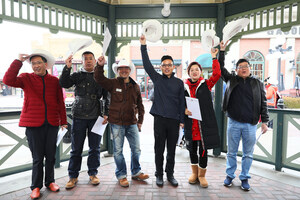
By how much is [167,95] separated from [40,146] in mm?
1778

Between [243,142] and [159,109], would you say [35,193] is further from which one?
[243,142]

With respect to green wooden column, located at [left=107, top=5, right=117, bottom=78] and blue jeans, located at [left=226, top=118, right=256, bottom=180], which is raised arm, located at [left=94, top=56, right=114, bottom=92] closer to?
green wooden column, located at [left=107, top=5, right=117, bottom=78]

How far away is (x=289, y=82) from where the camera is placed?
16469 mm

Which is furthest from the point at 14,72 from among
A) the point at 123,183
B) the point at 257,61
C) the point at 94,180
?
the point at 257,61

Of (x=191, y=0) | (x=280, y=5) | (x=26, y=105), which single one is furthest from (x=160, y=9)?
→ (x=26, y=105)

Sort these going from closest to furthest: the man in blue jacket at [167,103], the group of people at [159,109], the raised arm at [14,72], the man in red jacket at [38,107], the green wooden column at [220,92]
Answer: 1. the raised arm at [14,72]
2. the man in red jacket at [38,107]
3. the group of people at [159,109]
4. the man in blue jacket at [167,103]
5. the green wooden column at [220,92]

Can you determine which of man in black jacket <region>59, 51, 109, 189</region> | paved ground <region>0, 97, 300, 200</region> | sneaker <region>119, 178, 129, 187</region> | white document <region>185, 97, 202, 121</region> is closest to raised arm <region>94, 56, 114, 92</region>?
man in black jacket <region>59, 51, 109, 189</region>

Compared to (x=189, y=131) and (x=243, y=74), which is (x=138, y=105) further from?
(x=243, y=74)

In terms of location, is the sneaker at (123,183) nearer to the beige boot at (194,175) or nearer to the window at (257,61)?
the beige boot at (194,175)

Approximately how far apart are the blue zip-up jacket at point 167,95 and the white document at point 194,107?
0.09 meters

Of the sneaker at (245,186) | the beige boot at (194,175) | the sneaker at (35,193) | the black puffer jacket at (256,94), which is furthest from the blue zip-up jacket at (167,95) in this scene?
the sneaker at (35,193)

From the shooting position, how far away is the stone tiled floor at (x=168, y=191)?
2693 mm

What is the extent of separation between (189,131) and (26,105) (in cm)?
216

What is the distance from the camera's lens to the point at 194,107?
2.74 meters
